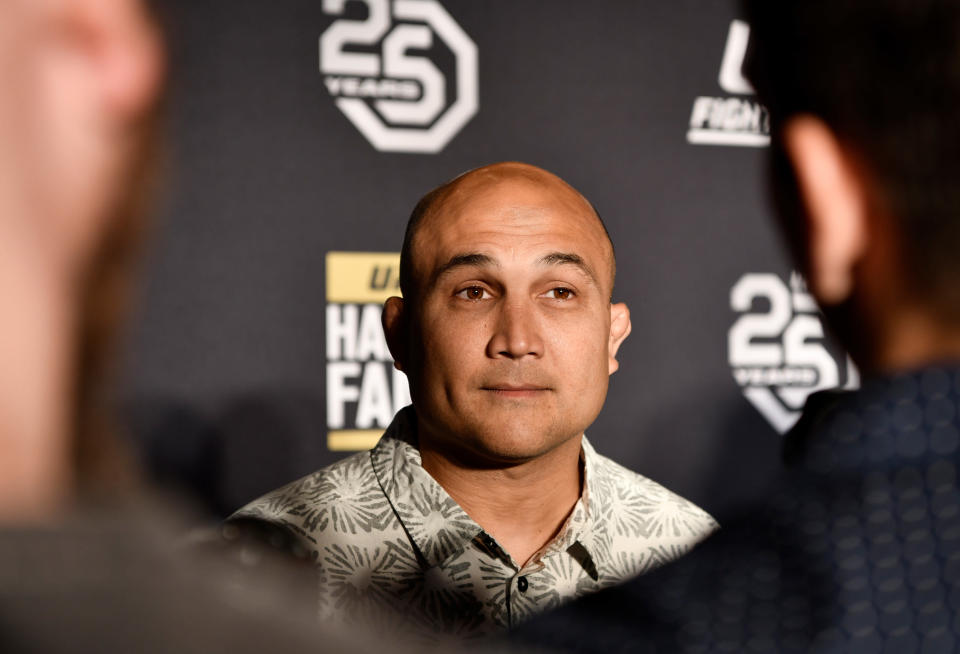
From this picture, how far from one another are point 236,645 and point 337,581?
107cm

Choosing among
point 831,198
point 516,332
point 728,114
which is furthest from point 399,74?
point 831,198

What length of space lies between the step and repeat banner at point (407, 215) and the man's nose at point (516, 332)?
770 millimetres

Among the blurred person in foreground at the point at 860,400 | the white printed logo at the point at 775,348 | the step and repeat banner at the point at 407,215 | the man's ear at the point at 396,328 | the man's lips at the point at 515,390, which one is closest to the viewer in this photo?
the blurred person in foreground at the point at 860,400

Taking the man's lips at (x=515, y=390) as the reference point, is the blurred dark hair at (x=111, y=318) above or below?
above

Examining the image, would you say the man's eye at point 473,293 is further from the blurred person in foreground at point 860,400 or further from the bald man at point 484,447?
the blurred person in foreground at point 860,400

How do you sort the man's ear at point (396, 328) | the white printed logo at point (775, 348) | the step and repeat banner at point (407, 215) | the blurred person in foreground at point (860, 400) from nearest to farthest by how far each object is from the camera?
the blurred person in foreground at point (860, 400)
the man's ear at point (396, 328)
the step and repeat banner at point (407, 215)
the white printed logo at point (775, 348)

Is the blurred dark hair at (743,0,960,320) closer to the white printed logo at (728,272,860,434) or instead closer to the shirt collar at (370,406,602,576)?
the shirt collar at (370,406,602,576)

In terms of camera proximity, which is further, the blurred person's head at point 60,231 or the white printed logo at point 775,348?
the white printed logo at point 775,348

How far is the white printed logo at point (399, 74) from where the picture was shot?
6.51 feet

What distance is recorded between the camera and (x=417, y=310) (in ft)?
4.17

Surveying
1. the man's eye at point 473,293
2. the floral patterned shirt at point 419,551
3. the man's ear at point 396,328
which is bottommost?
the floral patterned shirt at point 419,551

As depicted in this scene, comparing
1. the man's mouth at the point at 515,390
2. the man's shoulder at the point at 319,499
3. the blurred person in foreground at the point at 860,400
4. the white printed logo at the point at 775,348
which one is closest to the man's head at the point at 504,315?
the man's mouth at the point at 515,390

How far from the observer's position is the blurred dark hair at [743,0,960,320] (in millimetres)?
350

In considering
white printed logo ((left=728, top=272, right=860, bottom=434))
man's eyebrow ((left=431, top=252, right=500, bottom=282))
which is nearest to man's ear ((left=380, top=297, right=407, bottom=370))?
man's eyebrow ((left=431, top=252, right=500, bottom=282))
